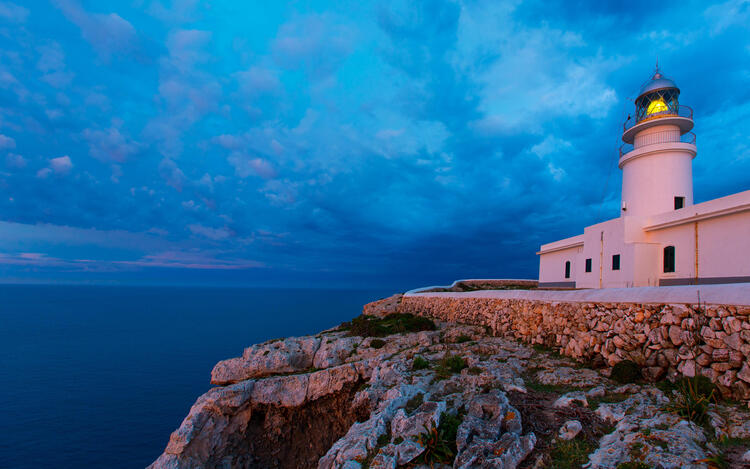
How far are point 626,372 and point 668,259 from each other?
15.1 meters

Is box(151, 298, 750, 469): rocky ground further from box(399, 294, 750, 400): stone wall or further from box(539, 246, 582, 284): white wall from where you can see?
box(539, 246, 582, 284): white wall

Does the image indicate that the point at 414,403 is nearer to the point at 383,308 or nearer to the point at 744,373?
the point at 744,373

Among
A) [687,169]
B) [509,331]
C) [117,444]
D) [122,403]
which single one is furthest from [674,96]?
[122,403]

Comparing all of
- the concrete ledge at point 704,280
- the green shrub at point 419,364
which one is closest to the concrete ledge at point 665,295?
the green shrub at point 419,364

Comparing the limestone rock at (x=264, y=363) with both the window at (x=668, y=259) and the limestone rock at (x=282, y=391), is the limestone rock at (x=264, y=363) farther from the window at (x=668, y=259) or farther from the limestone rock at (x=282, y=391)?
the window at (x=668, y=259)

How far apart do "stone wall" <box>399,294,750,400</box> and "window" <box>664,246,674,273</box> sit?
35.5 feet

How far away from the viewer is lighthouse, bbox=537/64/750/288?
53.1ft

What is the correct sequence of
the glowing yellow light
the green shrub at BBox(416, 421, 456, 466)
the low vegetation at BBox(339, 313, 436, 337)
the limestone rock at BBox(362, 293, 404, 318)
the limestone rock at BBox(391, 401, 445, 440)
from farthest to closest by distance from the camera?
1. the limestone rock at BBox(362, 293, 404, 318)
2. the glowing yellow light
3. the low vegetation at BBox(339, 313, 436, 337)
4. the limestone rock at BBox(391, 401, 445, 440)
5. the green shrub at BBox(416, 421, 456, 466)

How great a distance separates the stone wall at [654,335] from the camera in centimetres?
736

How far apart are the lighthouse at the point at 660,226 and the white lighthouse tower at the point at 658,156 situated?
2.1 inches

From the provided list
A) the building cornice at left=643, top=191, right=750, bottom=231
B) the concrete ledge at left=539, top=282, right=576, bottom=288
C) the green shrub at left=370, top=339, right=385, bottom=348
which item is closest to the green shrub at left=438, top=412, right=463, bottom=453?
the green shrub at left=370, top=339, right=385, bottom=348

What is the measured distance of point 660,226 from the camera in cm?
1980

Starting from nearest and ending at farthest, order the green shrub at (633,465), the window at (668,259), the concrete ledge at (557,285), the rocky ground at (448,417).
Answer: the green shrub at (633,465) < the rocky ground at (448,417) < the window at (668,259) < the concrete ledge at (557,285)

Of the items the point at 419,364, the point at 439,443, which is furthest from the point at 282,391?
the point at 439,443
